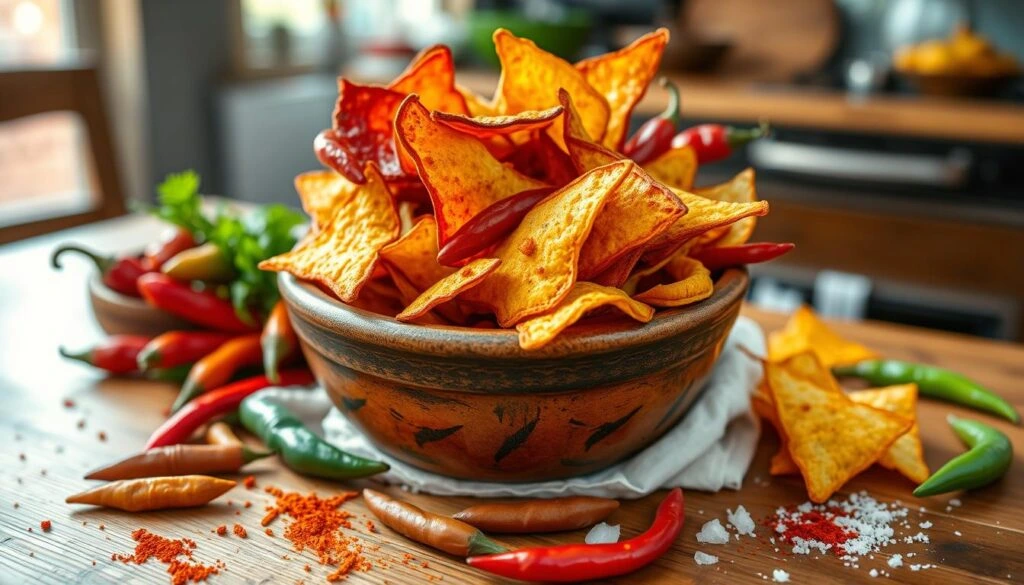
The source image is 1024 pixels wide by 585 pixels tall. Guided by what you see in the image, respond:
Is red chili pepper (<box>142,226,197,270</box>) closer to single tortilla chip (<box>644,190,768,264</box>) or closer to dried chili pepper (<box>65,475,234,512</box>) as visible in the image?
dried chili pepper (<box>65,475,234,512</box>)

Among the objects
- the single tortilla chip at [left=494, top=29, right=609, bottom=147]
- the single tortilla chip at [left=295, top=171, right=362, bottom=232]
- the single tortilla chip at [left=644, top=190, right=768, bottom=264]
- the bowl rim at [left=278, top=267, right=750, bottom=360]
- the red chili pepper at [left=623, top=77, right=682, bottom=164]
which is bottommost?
the bowl rim at [left=278, top=267, right=750, bottom=360]

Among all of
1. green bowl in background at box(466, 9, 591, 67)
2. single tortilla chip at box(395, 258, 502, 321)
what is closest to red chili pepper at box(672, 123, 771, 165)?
single tortilla chip at box(395, 258, 502, 321)

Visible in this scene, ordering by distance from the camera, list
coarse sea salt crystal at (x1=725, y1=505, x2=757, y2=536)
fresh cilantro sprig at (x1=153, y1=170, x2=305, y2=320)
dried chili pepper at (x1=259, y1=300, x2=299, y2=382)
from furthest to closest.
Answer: fresh cilantro sprig at (x1=153, y1=170, x2=305, y2=320), dried chili pepper at (x1=259, y1=300, x2=299, y2=382), coarse sea salt crystal at (x1=725, y1=505, x2=757, y2=536)

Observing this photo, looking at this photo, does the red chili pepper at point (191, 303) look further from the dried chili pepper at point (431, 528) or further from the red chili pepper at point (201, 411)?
the dried chili pepper at point (431, 528)

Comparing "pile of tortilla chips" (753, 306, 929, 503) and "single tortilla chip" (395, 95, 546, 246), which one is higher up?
"single tortilla chip" (395, 95, 546, 246)

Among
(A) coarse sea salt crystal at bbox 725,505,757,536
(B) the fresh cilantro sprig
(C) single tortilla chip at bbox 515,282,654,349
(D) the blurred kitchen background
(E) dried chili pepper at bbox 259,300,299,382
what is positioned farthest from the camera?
(D) the blurred kitchen background

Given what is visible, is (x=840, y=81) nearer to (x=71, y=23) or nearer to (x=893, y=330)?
(x=893, y=330)

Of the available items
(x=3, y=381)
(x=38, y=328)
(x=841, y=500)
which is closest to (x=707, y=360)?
(x=841, y=500)
